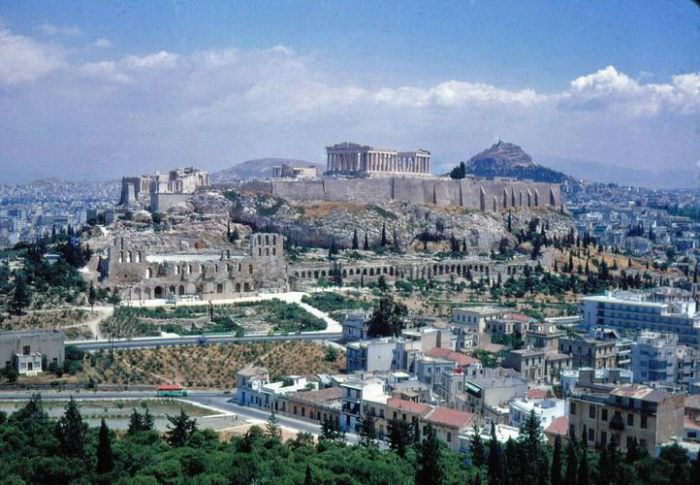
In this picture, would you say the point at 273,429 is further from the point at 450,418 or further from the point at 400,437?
the point at 450,418

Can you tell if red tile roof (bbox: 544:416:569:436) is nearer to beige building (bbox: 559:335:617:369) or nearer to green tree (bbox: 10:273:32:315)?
beige building (bbox: 559:335:617:369)

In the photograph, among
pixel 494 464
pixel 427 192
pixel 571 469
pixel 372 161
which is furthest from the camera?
pixel 372 161

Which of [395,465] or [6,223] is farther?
[6,223]

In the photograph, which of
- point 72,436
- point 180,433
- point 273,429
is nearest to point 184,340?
point 273,429

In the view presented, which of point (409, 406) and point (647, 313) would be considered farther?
point (647, 313)

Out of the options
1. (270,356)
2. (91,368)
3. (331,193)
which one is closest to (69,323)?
(91,368)

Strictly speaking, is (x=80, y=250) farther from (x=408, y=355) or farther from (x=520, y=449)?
(x=520, y=449)

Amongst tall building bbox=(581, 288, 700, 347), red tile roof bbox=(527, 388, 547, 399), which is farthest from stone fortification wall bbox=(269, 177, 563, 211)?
red tile roof bbox=(527, 388, 547, 399)
